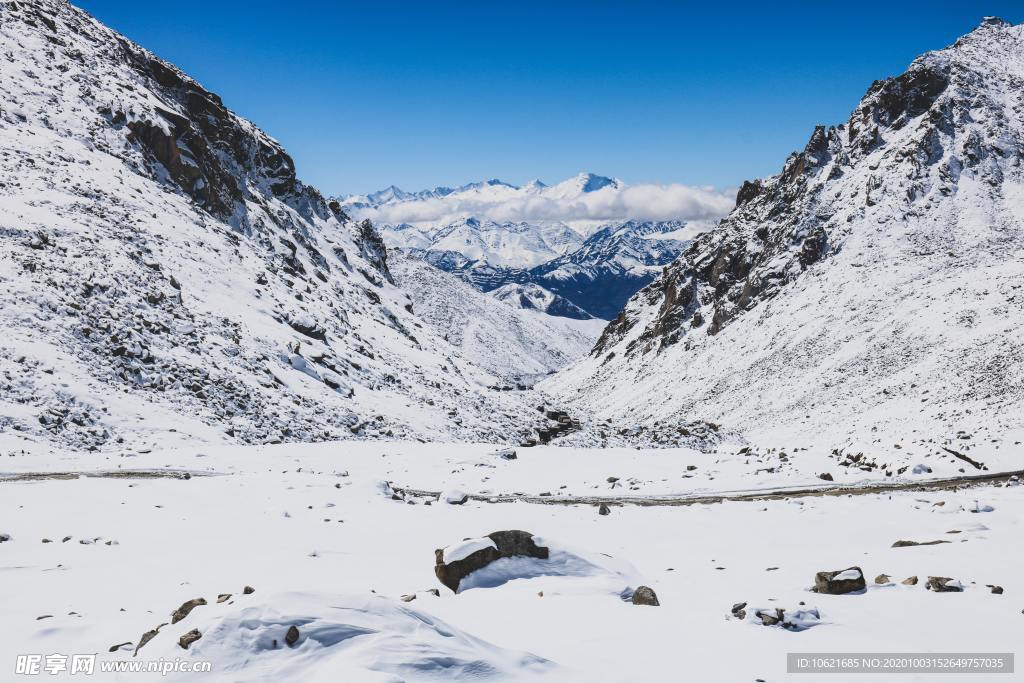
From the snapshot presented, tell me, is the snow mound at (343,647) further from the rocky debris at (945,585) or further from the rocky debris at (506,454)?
the rocky debris at (506,454)

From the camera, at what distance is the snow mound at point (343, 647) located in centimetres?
634

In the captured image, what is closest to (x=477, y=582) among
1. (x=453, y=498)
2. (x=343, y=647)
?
(x=343, y=647)

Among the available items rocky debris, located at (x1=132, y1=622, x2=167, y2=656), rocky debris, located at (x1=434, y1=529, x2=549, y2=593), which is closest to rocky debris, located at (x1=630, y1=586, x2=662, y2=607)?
rocky debris, located at (x1=434, y1=529, x2=549, y2=593)

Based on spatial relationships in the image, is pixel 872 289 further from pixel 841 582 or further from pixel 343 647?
pixel 343 647

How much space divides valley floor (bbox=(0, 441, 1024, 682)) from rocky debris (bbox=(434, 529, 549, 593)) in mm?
256

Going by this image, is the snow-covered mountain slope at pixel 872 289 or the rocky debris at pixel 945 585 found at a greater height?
A: the snow-covered mountain slope at pixel 872 289

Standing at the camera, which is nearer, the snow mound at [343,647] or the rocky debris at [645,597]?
the snow mound at [343,647]

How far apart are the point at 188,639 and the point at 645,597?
6.03m

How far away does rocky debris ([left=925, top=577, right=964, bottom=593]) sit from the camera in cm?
920

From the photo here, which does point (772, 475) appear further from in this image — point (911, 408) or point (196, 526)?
point (911, 408)

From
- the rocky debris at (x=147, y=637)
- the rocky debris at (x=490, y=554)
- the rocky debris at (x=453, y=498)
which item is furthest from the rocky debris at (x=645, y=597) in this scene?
the rocky debris at (x=453, y=498)

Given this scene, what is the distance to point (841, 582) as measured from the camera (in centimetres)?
954

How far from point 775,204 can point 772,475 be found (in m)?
89.0

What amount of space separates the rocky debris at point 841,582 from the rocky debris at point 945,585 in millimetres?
885
